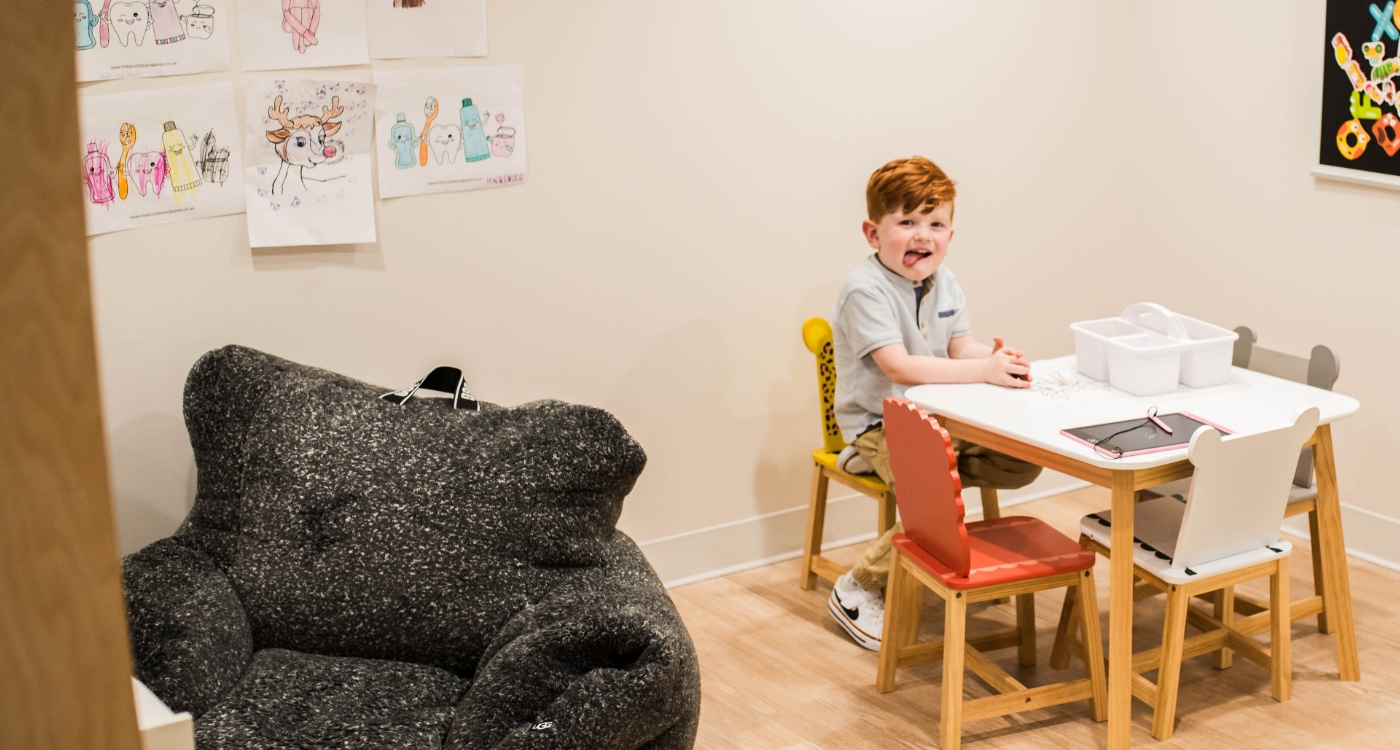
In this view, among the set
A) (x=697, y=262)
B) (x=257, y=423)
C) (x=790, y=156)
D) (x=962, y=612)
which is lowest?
(x=962, y=612)

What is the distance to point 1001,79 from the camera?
3.38 metres

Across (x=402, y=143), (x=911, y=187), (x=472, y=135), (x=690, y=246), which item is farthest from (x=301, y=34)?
(x=911, y=187)

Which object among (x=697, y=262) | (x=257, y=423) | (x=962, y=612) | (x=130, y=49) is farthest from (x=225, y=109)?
(x=962, y=612)

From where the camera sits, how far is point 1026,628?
8.52 feet

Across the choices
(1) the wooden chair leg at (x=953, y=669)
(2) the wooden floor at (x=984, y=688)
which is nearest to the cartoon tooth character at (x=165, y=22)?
(2) the wooden floor at (x=984, y=688)

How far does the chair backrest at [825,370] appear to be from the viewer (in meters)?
2.96

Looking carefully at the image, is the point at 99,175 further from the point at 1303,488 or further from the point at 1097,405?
the point at 1303,488

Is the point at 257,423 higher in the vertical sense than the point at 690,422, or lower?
higher

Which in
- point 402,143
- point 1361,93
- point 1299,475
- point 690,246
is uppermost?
point 1361,93

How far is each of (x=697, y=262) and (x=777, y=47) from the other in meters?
0.61

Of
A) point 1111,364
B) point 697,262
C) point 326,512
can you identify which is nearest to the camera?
point 326,512

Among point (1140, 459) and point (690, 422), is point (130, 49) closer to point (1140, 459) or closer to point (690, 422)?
point (690, 422)

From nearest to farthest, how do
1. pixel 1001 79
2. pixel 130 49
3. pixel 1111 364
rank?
pixel 130 49 → pixel 1111 364 → pixel 1001 79

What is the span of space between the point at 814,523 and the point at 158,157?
1.80 meters
